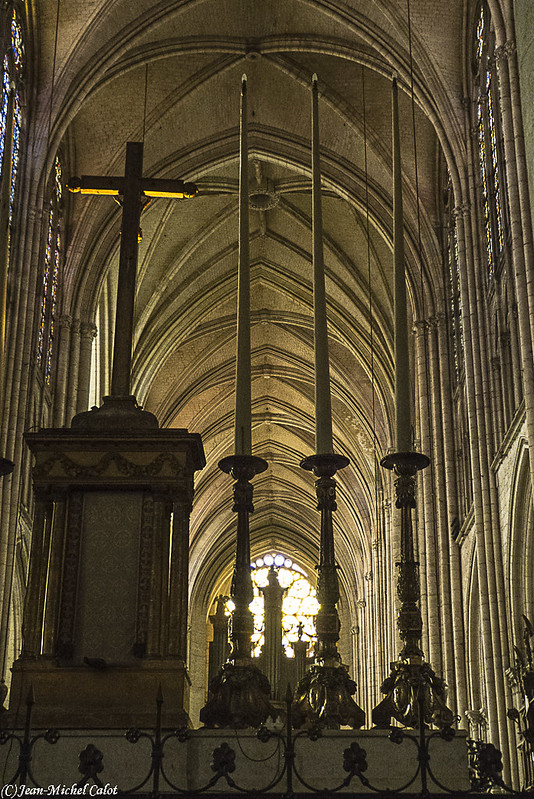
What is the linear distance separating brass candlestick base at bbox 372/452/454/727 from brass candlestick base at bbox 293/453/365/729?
0.49 feet

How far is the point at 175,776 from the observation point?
13.3ft

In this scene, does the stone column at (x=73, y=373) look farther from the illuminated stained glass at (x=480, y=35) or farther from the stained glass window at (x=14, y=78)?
the illuminated stained glass at (x=480, y=35)

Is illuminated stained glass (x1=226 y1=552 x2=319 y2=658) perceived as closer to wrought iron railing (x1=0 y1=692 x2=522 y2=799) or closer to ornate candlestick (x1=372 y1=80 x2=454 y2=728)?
ornate candlestick (x1=372 y1=80 x2=454 y2=728)

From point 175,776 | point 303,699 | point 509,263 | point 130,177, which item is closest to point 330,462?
point 303,699

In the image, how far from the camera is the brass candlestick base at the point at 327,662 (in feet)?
15.0

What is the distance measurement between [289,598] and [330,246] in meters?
20.5

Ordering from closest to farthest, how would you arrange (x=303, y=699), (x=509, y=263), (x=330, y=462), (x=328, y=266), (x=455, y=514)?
(x=303, y=699) < (x=330, y=462) < (x=509, y=263) < (x=455, y=514) < (x=328, y=266)

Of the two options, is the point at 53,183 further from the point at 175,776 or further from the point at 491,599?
the point at 175,776

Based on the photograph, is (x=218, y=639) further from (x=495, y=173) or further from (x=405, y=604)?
(x=405, y=604)

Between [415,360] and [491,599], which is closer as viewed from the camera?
[491,599]

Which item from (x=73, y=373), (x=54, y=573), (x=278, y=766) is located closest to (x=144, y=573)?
(x=54, y=573)

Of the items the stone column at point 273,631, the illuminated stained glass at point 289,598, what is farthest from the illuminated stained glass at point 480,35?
the illuminated stained glass at point 289,598

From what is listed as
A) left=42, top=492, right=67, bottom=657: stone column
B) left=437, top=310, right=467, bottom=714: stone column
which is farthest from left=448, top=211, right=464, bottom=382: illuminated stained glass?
left=42, top=492, right=67, bottom=657: stone column

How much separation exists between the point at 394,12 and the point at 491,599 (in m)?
9.26
